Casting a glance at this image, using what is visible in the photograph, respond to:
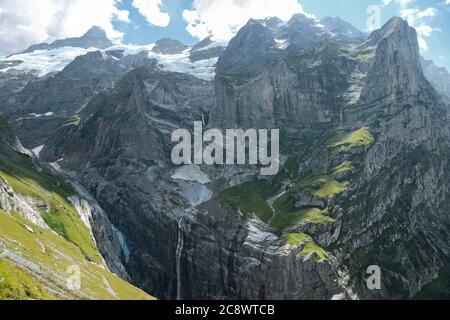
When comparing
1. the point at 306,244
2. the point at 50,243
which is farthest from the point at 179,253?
the point at 50,243

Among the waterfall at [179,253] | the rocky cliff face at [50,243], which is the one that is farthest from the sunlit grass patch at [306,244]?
the rocky cliff face at [50,243]

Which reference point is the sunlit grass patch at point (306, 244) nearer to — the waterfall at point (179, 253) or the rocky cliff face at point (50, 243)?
the waterfall at point (179, 253)

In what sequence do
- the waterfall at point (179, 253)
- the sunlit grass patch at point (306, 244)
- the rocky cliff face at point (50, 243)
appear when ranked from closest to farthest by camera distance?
1. the rocky cliff face at point (50, 243)
2. the sunlit grass patch at point (306, 244)
3. the waterfall at point (179, 253)

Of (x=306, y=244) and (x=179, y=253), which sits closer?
(x=306, y=244)

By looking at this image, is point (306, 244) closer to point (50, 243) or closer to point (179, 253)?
point (179, 253)

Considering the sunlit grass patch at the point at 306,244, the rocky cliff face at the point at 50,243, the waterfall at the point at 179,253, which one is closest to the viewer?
the rocky cliff face at the point at 50,243

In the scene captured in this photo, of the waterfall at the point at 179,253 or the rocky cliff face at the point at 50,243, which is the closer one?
the rocky cliff face at the point at 50,243

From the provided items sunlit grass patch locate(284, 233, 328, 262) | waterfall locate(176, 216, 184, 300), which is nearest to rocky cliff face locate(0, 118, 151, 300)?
waterfall locate(176, 216, 184, 300)

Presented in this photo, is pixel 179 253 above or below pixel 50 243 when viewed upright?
above

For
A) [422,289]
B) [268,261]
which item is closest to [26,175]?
[268,261]
